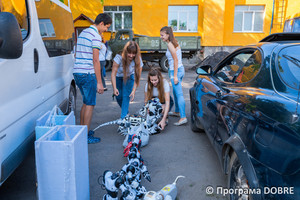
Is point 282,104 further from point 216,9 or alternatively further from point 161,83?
point 216,9

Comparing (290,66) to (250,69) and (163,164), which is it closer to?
(250,69)

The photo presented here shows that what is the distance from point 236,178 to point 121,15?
1749cm

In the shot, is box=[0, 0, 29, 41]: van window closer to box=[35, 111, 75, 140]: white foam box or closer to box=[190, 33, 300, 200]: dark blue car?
box=[35, 111, 75, 140]: white foam box

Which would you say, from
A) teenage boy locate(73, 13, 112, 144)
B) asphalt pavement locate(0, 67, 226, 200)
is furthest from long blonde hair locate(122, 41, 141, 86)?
asphalt pavement locate(0, 67, 226, 200)

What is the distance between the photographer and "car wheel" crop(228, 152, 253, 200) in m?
2.13

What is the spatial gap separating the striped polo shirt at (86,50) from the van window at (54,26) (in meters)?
0.30

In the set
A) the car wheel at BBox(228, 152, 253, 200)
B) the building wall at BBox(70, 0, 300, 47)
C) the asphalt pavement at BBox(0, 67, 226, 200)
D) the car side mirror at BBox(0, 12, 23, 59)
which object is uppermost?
the building wall at BBox(70, 0, 300, 47)

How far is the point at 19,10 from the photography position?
2.58 meters

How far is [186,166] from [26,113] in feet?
6.42

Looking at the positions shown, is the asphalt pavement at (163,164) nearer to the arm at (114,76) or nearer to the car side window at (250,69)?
the arm at (114,76)

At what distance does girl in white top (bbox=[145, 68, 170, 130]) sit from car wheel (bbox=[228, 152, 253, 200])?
226cm

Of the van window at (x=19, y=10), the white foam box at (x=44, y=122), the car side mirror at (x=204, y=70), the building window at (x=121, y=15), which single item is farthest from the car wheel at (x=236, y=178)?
the building window at (x=121, y=15)

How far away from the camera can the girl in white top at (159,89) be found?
4594 millimetres

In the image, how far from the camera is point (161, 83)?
4703mm
